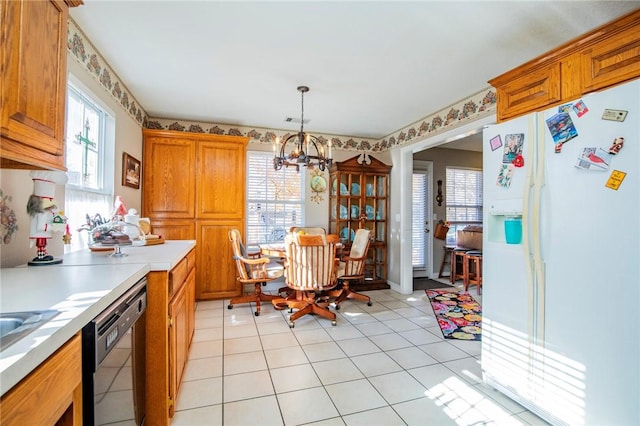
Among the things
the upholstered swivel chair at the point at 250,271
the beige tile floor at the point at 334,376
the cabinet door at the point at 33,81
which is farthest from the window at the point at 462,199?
the cabinet door at the point at 33,81

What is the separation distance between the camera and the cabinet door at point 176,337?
5.17 feet

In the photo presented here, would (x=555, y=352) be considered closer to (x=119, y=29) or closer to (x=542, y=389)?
(x=542, y=389)

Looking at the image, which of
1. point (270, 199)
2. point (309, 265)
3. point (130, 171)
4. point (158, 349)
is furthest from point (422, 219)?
point (158, 349)

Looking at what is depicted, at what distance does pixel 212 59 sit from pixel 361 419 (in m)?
2.87

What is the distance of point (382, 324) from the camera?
3123 millimetres

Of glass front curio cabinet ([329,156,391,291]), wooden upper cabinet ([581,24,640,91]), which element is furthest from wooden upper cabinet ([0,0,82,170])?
glass front curio cabinet ([329,156,391,291])

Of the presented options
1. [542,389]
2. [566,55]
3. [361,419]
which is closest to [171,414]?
[361,419]

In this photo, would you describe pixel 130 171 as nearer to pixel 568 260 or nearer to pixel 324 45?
pixel 324 45

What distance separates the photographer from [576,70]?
5.32ft

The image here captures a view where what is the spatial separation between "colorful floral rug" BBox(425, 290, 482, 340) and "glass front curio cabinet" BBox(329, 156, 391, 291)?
2.95 feet

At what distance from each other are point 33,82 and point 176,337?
1.42 m

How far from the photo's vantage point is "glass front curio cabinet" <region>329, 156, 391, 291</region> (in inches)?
178

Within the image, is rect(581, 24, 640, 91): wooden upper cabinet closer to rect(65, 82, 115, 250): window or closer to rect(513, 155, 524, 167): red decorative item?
rect(513, 155, 524, 167): red decorative item

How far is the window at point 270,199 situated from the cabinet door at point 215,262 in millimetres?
571
